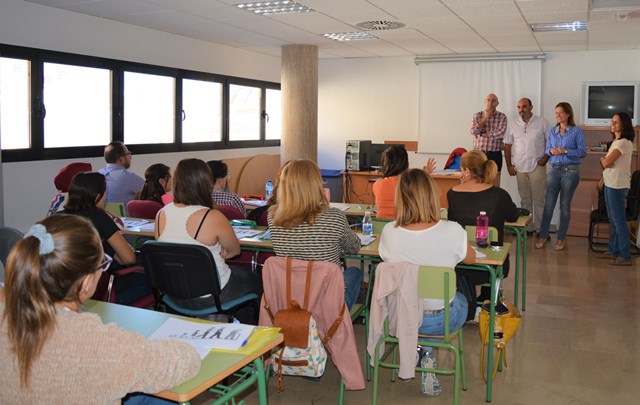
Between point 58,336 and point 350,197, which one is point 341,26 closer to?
point 350,197

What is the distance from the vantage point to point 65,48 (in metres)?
7.13

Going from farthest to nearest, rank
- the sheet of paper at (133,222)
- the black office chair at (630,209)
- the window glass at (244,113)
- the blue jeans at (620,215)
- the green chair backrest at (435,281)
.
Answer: the window glass at (244,113), the black office chair at (630,209), the blue jeans at (620,215), the sheet of paper at (133,222), the green chair backrest at (435,281)

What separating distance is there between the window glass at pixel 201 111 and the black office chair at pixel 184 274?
598 centimetres

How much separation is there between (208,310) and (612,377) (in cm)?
260

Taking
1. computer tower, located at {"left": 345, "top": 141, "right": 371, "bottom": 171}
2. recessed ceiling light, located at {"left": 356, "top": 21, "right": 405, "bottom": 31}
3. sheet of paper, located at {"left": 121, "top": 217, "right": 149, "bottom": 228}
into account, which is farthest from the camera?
computer tower, located at {"left": 345, "top": 141, "right": 371, "bottom": 171}

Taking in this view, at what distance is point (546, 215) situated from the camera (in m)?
8.57

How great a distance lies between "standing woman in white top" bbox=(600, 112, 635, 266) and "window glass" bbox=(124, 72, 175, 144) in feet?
18.4

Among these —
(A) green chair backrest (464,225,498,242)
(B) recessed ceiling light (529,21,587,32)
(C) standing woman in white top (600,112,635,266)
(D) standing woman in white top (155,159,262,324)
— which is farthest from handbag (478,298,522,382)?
(B) recessed ceiling light (529,21,587,32)

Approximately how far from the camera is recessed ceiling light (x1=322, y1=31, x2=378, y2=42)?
8.82m

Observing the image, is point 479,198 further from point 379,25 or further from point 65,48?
point 65,48

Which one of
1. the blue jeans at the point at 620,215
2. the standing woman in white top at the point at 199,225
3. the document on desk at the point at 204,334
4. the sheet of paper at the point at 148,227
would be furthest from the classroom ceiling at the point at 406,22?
the document on desk at the point at 204,334

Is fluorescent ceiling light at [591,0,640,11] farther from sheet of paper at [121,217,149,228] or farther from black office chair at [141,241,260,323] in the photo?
black office chair at [141,241,260,323]

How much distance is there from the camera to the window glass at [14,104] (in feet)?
21.2

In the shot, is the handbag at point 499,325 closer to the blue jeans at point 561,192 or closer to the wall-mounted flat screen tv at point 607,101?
the blue jeans at point 561,192
